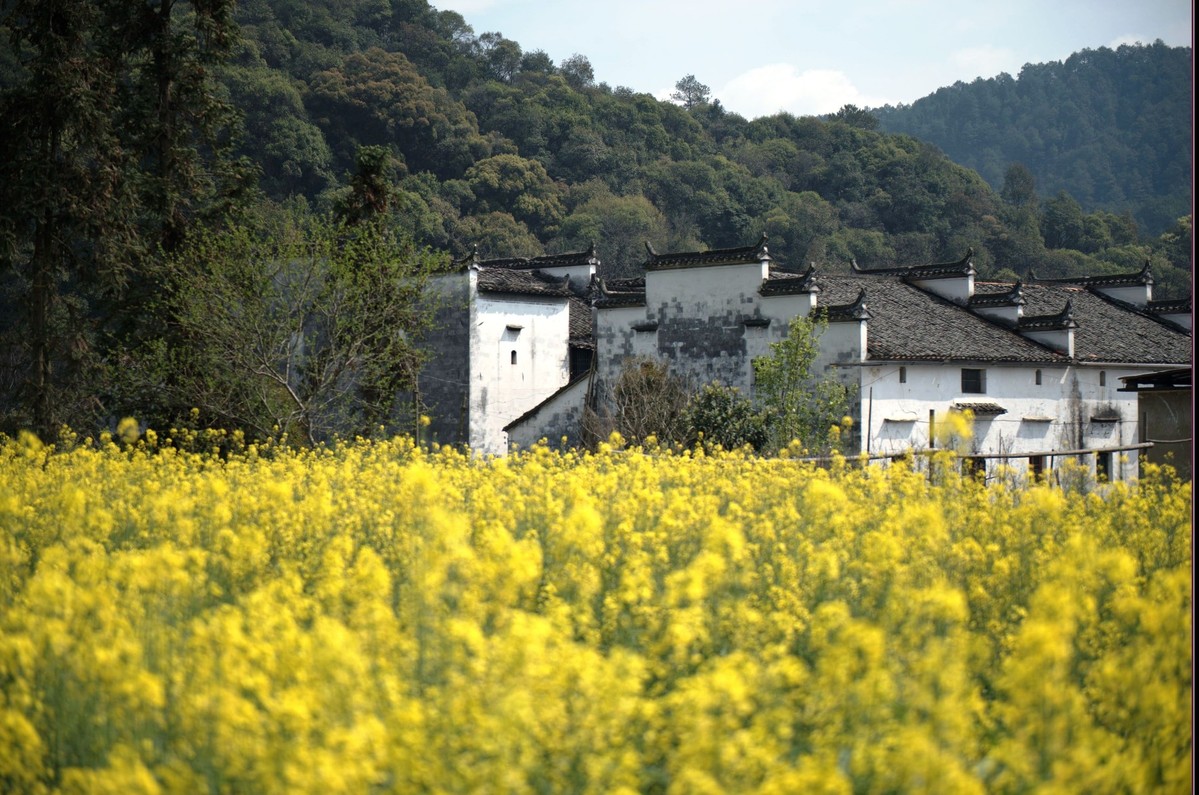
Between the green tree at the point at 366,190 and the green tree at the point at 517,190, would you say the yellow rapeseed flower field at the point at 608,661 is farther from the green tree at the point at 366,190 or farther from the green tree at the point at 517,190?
the green tree at the point at 517,190

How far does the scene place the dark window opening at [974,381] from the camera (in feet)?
77.4

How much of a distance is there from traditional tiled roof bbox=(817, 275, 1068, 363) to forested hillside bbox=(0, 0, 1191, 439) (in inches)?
243

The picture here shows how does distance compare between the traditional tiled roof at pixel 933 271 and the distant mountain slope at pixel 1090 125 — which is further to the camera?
the traditional tiled roof at pixel 933 271

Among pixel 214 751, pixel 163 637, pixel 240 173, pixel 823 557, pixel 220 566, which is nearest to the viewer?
pixel 214 751

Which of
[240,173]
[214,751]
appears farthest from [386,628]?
[240,173]

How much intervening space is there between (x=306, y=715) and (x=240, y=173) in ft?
56.7

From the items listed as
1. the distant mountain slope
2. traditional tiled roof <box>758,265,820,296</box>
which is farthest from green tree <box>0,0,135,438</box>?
the distant mountain slope

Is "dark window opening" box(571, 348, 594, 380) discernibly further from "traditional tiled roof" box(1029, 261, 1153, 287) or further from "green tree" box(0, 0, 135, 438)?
"green tree" box(0, 0, 135, 438)

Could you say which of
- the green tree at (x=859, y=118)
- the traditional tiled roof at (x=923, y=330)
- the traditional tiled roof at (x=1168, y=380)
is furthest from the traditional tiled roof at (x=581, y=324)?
the green tree at (x=859, y=118)

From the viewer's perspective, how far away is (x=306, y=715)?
3156 millimetres

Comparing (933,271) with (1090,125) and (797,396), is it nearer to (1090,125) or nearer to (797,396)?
(1090,125)

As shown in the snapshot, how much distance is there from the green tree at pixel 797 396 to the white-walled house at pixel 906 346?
92 cm

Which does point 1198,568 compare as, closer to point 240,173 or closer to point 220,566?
point 220,566

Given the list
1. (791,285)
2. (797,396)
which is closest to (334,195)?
(791,285)
